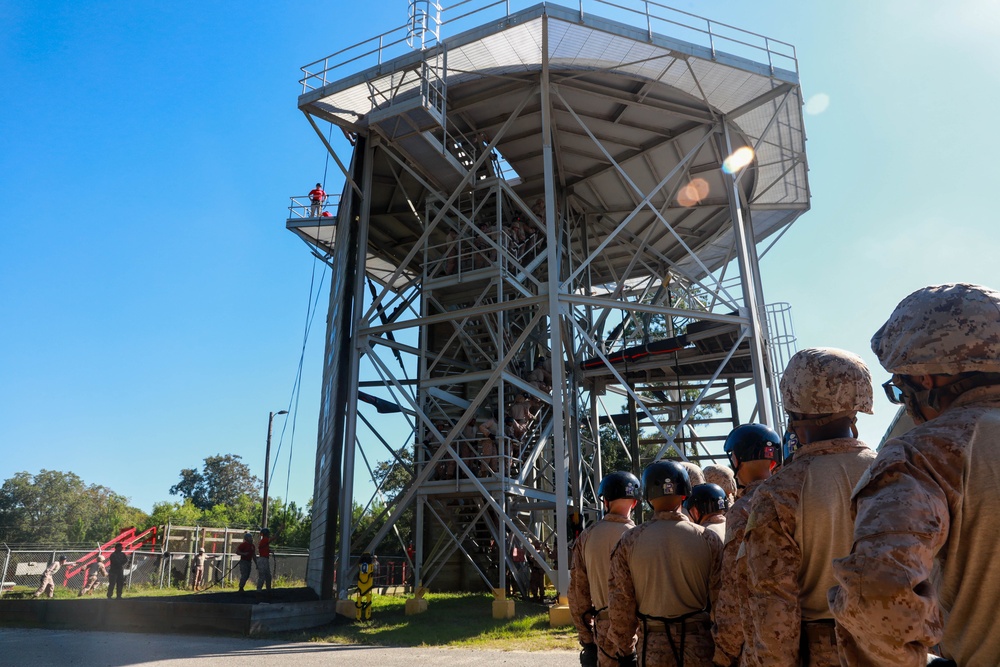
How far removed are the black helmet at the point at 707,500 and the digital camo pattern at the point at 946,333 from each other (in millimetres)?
3180

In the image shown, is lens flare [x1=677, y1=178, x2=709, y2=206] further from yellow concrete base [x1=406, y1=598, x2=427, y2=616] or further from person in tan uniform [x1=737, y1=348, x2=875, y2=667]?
person in tan uniform [x1=737, y1=348, x2=875, y2=667]

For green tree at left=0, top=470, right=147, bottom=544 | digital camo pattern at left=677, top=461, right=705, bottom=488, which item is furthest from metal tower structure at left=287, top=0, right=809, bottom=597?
green tree at left=0, top=470, right=147, bottom=544

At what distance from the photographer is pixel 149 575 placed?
25.0 metres

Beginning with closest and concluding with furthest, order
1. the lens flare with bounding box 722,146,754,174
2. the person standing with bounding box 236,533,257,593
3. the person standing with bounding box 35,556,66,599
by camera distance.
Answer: the lens flare with bounding box 722,146,754,174 < the person standing with bounding box 236,533,257,593 < the person standing with bounding box 35,556,66,599

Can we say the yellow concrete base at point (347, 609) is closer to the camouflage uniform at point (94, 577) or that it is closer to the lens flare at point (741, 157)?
the camouflage uniform at point (94, 577)

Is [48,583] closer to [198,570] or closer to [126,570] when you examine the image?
[126,570]

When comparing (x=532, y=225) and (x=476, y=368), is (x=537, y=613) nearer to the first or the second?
(x=476, y=368)

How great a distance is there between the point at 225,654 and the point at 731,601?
27.1 ft

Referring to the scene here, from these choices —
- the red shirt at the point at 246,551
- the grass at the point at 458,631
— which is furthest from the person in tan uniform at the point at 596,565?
the red shirt at the point at 246,551

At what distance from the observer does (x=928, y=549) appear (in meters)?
1.54

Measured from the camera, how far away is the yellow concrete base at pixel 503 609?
13344 millimetres

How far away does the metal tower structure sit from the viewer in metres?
15.4

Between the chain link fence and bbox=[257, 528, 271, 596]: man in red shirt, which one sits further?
the chain link fence

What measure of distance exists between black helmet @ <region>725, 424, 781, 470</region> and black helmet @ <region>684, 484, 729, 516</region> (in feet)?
3.22
